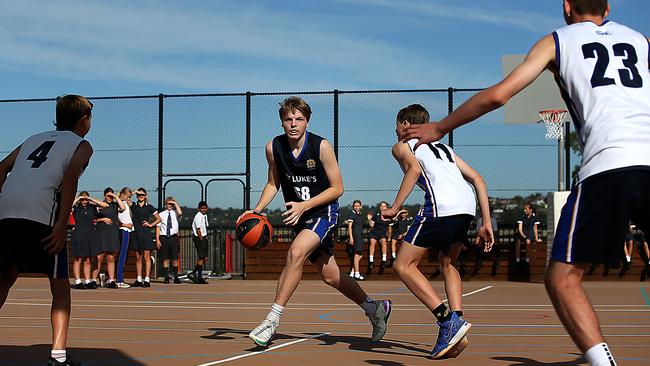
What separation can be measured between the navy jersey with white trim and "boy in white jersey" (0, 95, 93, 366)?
2.44 meters

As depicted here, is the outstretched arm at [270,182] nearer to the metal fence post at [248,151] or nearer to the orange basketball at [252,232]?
the orange basketball at [252,232]

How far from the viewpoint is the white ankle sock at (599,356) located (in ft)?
13.5

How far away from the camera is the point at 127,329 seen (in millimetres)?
9875

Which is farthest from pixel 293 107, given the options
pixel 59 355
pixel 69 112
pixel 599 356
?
pixel 599 356

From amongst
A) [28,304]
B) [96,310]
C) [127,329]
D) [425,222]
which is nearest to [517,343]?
[425,222]

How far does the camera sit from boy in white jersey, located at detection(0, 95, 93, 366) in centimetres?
614

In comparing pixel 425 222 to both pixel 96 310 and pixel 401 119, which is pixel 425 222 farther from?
pixel 96 310

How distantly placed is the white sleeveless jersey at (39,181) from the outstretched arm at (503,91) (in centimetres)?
268

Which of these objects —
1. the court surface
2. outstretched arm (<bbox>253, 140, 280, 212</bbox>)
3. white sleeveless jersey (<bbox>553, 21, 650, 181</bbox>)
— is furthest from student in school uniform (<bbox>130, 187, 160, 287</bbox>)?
white sleeveless jersey (<bbox>553, 21, 650, 181</bbox>)

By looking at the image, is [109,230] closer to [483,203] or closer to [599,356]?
[483,203]

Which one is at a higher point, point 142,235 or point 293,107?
point 293,107

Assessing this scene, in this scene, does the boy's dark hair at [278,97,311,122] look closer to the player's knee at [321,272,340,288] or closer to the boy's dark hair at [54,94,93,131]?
the player's knee at [321,272,340,288]

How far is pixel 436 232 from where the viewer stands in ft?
25.5

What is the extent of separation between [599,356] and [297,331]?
564cm
